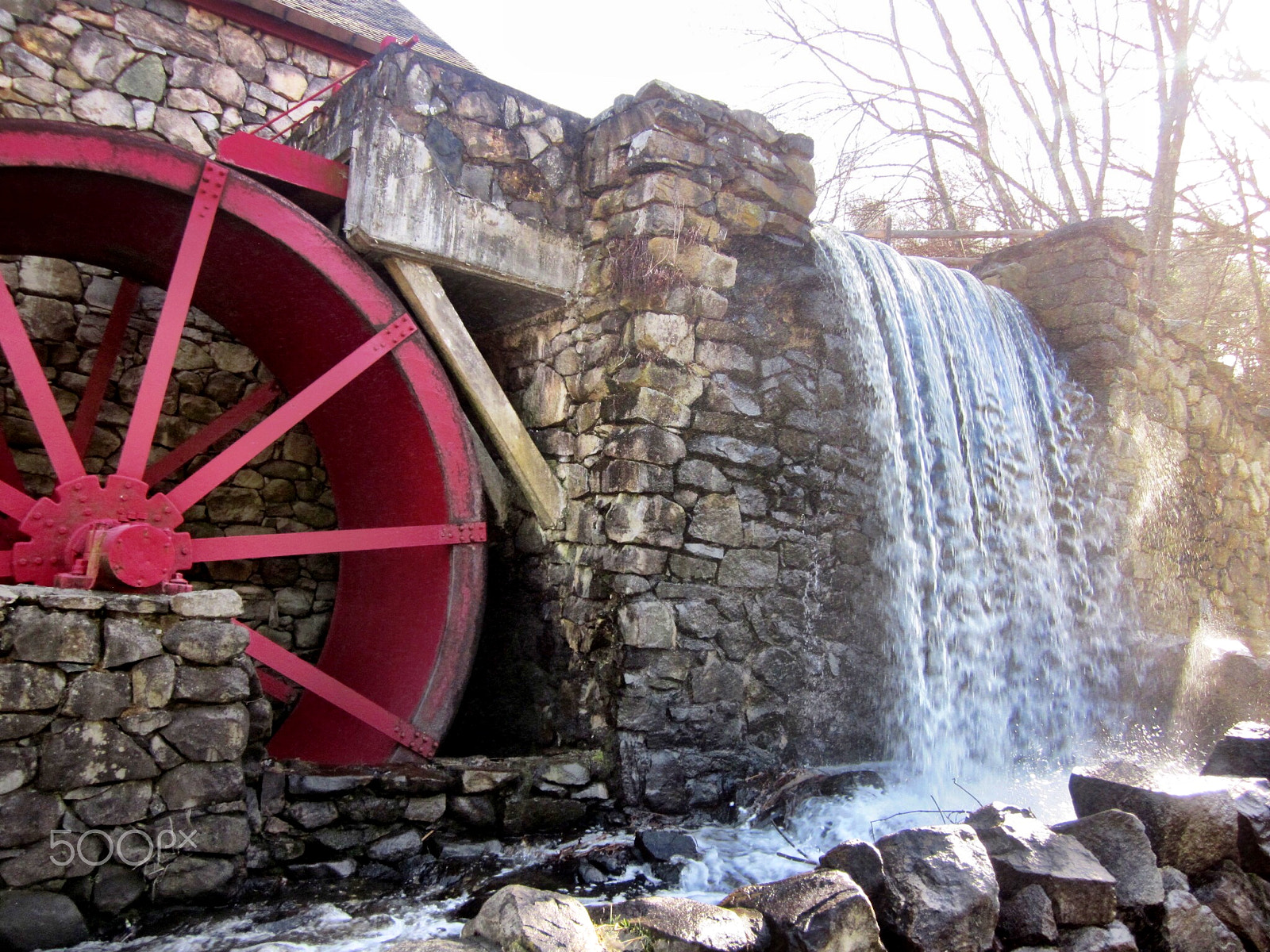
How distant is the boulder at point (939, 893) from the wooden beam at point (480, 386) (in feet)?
6.66

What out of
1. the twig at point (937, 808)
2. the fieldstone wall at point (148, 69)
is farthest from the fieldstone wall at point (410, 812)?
the fieldstone wall at point (148, 69)

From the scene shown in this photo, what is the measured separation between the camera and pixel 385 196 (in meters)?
3.74

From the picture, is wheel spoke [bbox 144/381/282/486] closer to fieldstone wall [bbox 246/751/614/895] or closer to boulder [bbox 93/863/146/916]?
fieldstone wall [bbox 246/751/614/895]

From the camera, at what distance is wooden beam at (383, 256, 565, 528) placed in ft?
12.7

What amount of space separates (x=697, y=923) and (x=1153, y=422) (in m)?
5.48

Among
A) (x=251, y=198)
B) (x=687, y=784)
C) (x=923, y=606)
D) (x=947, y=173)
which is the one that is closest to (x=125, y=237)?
(x=251, y=198)

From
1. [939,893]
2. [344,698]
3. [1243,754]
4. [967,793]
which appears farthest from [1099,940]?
[344,698]

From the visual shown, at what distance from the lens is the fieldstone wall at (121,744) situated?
8.03 feet

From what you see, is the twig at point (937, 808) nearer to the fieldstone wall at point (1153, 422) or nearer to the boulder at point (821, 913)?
the boulder at point (821, 913)

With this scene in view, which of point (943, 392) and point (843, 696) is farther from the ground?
point (943, 392)

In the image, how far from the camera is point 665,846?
3.26 metres

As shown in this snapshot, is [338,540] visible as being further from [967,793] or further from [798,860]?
[967,793]

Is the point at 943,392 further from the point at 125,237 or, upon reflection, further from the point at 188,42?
the point at 188,42

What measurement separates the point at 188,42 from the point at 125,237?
1703 mm
